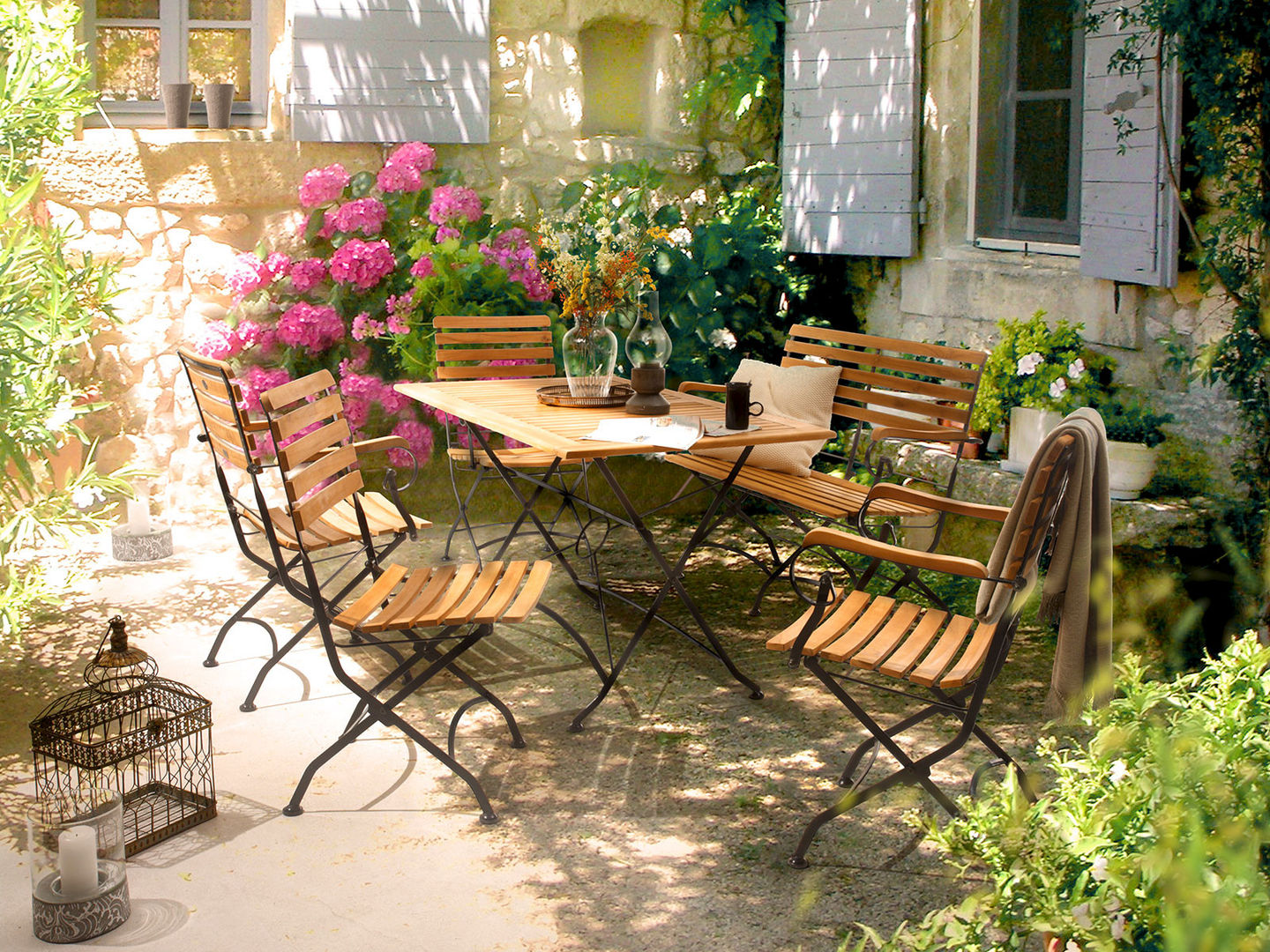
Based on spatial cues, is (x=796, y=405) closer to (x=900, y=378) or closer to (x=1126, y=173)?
(x=900, y=378)

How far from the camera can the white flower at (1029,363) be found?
4582 millimetres

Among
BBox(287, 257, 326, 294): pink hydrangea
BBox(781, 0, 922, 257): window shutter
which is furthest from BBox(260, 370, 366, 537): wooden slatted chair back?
BBox(781, 0, 922, 257): window shutter

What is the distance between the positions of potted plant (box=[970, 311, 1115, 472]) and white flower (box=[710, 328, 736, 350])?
132cm

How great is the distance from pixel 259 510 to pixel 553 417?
88 cm

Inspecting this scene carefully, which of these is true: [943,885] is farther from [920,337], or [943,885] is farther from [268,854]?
[920,337]

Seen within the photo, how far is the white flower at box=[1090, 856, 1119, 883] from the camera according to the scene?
59.9 inches

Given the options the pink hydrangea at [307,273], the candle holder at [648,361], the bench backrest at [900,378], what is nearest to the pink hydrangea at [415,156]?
the pink hydrangea at [307,273]

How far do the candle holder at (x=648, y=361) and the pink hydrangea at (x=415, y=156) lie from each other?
2.06 meters

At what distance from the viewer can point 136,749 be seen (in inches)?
116

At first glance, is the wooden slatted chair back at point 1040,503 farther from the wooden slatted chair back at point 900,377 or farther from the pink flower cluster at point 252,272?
the pink flower cluster at point 252,272

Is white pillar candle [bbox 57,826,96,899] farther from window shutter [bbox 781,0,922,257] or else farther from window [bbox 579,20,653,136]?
window [bbox 579,20,653,136]

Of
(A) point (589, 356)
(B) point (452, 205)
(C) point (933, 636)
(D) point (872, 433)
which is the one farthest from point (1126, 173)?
(B) point (452, 205)

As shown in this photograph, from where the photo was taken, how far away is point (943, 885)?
2701 millimetres

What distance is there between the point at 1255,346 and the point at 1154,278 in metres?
0.48
